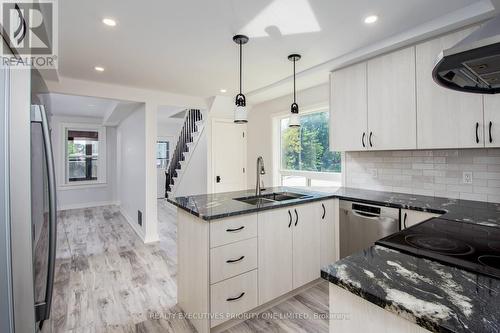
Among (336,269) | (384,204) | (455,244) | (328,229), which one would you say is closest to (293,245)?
(328,229)

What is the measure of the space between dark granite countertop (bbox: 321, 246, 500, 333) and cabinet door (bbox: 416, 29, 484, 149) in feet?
5.43

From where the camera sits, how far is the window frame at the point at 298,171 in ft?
11.5

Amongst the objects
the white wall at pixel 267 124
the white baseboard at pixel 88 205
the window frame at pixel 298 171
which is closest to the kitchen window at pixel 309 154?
the window frame at pixel 298 171

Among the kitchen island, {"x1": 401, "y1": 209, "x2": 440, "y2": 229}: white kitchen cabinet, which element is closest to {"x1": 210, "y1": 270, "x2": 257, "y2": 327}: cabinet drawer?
the kitchen island

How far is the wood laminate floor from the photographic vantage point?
80.4 inches

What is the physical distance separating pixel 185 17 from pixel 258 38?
2.19 feet

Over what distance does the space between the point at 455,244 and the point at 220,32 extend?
2.19 m

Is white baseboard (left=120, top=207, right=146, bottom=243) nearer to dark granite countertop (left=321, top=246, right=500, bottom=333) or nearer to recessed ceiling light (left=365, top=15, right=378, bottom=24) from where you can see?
dark granite countertop (left=321, top=246, right=500, bottom=333)

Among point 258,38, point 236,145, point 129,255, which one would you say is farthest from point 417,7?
point 129,255

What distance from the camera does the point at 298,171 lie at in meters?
4.09

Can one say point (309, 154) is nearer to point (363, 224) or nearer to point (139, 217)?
point (363, 224)

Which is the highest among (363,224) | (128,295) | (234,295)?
(363,224)

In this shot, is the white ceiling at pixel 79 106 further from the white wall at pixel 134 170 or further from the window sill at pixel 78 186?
the window sill at pixel 78 186

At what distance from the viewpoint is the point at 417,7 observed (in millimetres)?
1850
